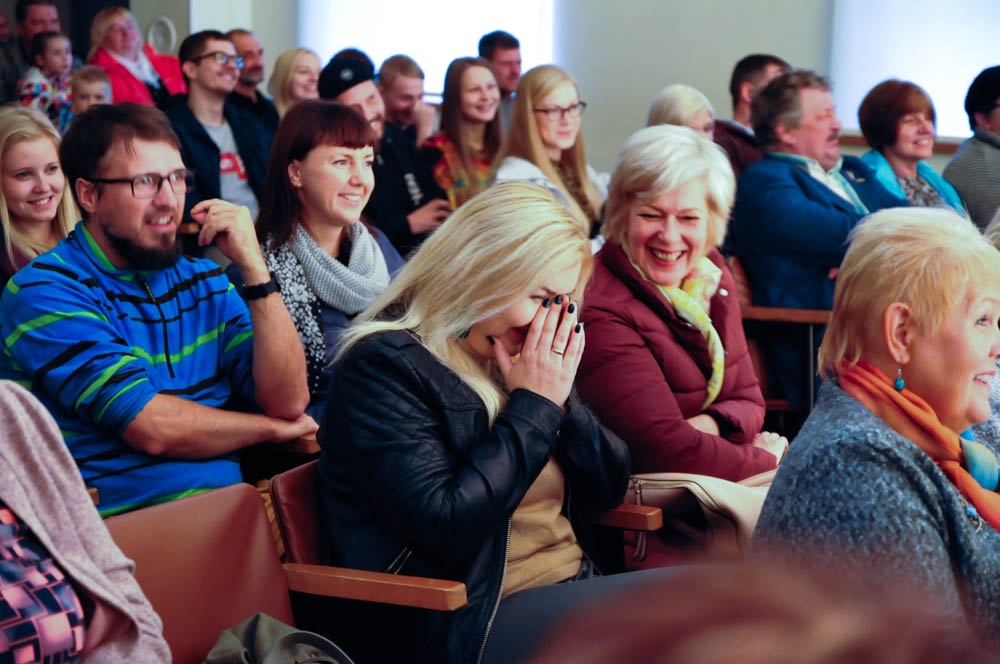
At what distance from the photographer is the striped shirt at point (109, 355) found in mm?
2215

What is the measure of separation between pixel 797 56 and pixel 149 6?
3602mm

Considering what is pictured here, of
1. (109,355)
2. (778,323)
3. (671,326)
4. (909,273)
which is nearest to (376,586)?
(109,355)

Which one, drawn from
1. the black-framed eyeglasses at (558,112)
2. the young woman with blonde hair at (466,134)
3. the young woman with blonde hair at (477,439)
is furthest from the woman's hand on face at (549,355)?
the young woman with blonde hair at (466,134)

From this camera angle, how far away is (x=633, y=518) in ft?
7.36

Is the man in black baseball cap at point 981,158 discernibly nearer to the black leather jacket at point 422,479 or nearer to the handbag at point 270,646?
the black leather jacket at point 422,479

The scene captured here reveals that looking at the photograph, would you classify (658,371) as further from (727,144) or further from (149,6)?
(149,6)

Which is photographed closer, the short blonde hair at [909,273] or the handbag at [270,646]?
the handbag at [270,646]

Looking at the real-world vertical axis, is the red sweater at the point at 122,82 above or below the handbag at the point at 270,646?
above

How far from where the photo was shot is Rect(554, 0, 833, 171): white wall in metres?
6.84

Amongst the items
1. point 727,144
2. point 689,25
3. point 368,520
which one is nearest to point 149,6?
point 689,25

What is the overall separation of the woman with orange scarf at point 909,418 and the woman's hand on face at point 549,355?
41cm

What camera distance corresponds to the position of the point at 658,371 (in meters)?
2.62

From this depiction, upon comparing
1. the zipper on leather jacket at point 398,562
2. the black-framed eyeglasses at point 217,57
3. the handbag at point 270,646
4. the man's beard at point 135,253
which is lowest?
the handbag at point 270,646

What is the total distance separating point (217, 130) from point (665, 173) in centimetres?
236
